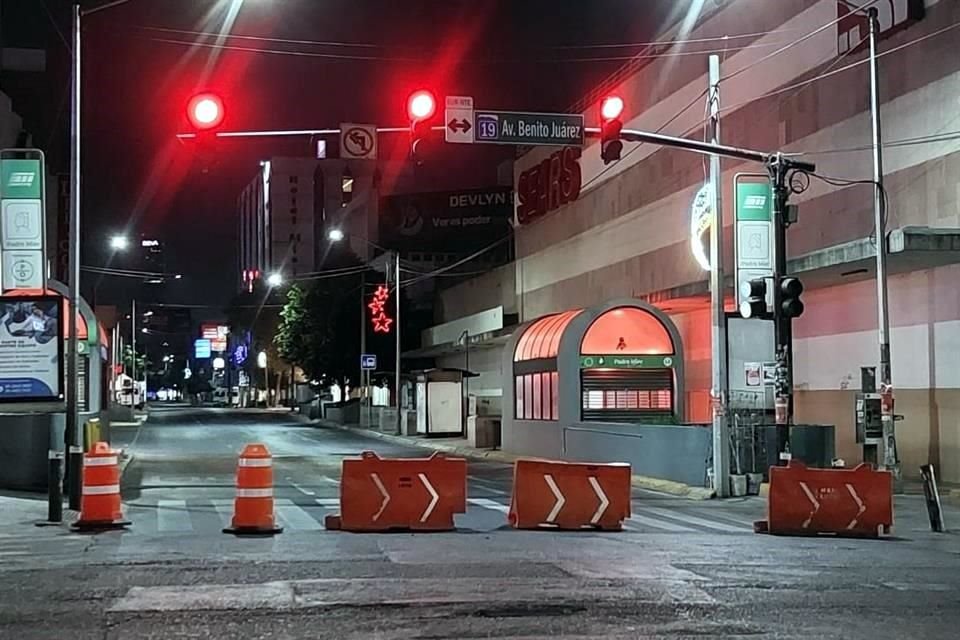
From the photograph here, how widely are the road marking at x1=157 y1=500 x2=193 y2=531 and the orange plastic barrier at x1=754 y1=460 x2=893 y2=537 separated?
8.42 meters

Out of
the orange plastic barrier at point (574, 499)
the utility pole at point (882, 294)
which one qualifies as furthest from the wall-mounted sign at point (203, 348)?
the orange plastic barrier at point (574, 499)

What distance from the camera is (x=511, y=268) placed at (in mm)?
56000

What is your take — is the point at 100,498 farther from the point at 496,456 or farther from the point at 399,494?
the point at 496,456

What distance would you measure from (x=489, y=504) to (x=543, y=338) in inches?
606

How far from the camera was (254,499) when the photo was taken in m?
15.6

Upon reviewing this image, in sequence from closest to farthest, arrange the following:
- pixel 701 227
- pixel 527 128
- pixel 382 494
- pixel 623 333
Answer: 1. pixel 382 494
2. pixel 527 128
3. pixel 701 227
4. pixel 623 333

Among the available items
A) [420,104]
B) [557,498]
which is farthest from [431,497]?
[420,104]

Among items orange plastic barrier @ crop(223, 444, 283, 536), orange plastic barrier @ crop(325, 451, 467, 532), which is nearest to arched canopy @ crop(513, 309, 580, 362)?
orange plastic barrier @ crop(325, 451, 467, 532)

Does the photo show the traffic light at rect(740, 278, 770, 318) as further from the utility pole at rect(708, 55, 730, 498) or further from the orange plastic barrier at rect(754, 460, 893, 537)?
the orange plastic barrier at rect(754, 460, 893, 537)

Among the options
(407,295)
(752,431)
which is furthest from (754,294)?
(407,295)

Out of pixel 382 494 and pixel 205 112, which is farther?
pixel 205 112

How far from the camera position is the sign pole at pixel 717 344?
22.5 metres

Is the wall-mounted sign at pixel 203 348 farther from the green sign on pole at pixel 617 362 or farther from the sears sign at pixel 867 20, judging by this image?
the sears sign at pixel 867 20

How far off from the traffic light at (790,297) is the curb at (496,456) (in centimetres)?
473
